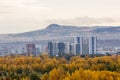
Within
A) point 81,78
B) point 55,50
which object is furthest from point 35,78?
point 55,50

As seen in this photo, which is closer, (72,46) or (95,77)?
(95,77)

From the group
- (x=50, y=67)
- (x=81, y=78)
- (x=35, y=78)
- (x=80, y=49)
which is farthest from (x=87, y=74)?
(x=80, y=49)

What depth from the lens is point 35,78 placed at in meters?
62.1

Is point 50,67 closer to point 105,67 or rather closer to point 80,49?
point 105,67

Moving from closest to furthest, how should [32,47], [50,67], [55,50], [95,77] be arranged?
1. [95,77]
2. [50,67]
3. [55,50]
4. [32,47]

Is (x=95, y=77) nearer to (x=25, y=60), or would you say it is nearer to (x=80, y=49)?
(x=25, y=60)

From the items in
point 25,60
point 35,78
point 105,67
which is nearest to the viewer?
point 35,78

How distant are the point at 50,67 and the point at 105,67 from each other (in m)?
13.9

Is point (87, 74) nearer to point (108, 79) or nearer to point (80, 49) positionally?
point (108, 79)

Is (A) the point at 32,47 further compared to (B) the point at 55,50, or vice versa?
(A) the point at 32,47

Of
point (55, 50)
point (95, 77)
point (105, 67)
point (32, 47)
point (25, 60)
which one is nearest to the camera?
point (95, 77)

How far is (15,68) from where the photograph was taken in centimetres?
8862

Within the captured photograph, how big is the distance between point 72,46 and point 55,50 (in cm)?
2259

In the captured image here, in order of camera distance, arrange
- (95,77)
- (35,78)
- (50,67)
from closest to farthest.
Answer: (95,77) → (35,78) → (50,67)
